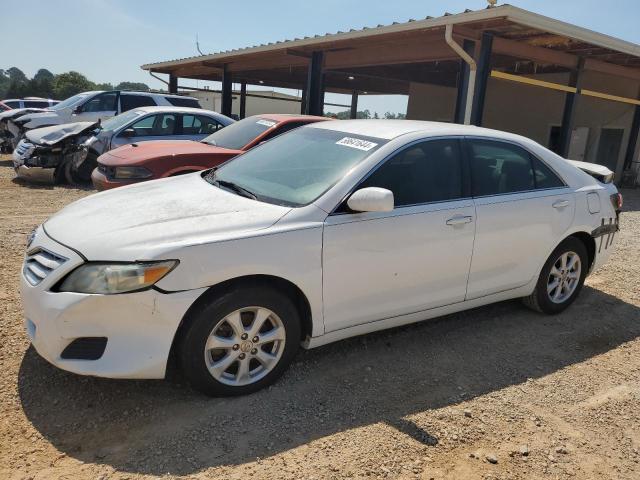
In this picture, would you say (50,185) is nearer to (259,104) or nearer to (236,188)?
(236,188)

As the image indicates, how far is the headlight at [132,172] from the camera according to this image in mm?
6617

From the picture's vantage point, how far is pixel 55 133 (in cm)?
961

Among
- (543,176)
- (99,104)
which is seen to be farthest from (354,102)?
(543,176)

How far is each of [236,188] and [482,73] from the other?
7718 millimetres

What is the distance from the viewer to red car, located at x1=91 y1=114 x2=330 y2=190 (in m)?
6.65

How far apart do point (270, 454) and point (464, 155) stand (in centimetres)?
247

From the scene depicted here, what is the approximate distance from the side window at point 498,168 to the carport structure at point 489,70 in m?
5.19

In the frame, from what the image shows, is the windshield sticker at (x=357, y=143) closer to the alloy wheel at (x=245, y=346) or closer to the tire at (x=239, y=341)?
the tire at (x=239, y=341)

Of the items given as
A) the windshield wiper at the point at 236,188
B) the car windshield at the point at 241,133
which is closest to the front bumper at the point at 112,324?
the windshield wiper at the point at 236,188

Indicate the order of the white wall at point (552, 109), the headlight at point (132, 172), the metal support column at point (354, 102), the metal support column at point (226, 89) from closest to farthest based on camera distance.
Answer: the headlight at point (132, 172) → the white wall at point (552, 109) → the metal support column at point (226, 89) → the metal support column at point (354, 102)

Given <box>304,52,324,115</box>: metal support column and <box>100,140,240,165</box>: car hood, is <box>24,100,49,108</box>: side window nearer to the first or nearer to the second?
<box>304,52,324,115</box>: metal support column

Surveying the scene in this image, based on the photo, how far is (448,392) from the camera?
3258 millimetres

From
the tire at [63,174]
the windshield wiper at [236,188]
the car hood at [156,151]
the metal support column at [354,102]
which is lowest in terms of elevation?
the tire at [63,174]

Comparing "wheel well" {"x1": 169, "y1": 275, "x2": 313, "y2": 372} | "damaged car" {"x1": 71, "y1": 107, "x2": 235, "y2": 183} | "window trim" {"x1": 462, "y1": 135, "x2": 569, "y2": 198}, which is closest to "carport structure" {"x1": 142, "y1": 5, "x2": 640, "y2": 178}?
"damaged car" {"x1": 71, "y1": 107, "x2": 235, "y2": 183}
